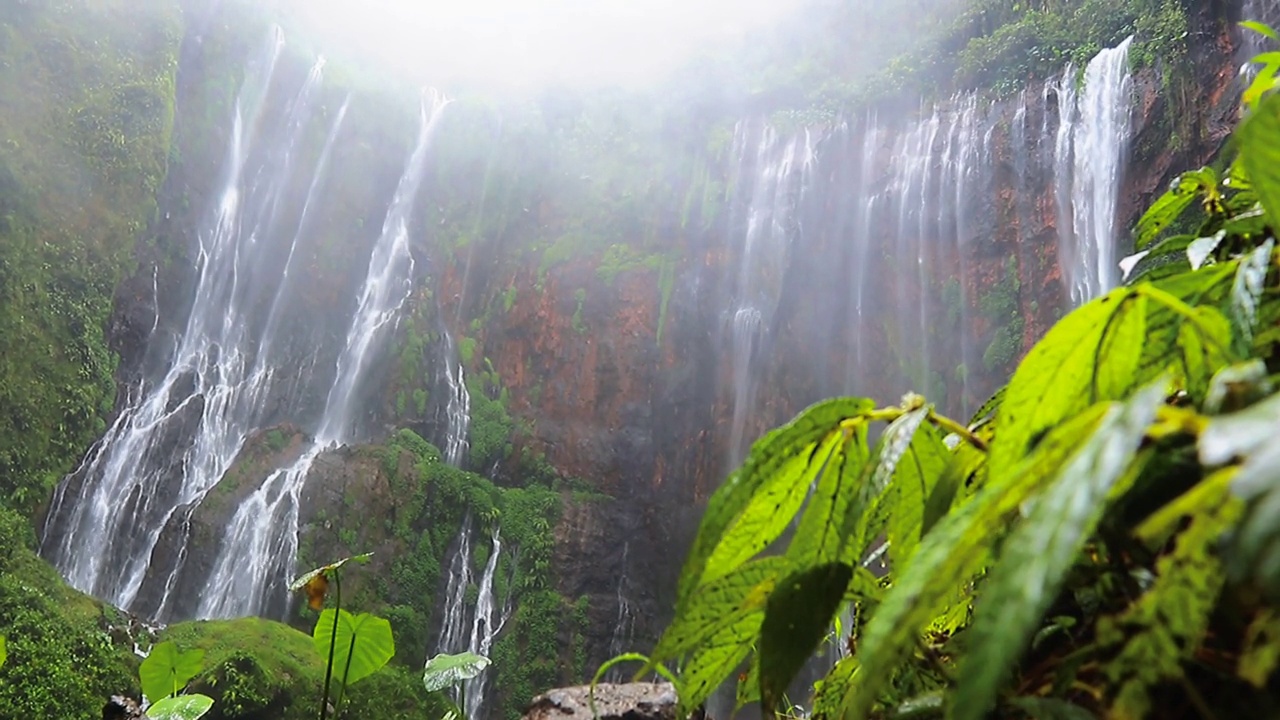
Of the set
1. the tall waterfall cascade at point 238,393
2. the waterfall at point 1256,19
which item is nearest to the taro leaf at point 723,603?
the tall waterfall cascade at point 238,393

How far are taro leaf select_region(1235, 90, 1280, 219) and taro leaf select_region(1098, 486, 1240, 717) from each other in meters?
0.20

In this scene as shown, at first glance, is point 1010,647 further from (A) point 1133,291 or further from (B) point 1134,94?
(B) point 1134,94

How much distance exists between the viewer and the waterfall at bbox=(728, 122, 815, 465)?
1168cm

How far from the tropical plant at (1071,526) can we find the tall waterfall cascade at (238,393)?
917 cm

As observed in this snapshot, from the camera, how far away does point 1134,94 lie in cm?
895

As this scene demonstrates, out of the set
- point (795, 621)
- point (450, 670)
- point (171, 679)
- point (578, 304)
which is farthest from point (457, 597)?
point (795, 621)

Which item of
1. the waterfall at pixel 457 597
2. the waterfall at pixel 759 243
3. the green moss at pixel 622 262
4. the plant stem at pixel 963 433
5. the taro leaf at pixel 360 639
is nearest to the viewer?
the plant stem at pixel 963 433

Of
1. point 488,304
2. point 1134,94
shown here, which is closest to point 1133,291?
point 1134,94

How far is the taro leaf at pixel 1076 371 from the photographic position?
1.10 ft

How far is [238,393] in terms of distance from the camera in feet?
34.1

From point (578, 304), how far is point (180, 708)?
36.8ft

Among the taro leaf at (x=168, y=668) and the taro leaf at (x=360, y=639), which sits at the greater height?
the taro leaf at (x=360, y=639)

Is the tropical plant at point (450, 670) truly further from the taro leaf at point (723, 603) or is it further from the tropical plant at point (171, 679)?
the taro leaf at point (723, 603)

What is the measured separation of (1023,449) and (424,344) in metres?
12.2
